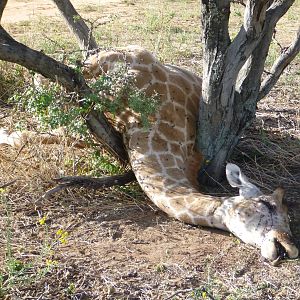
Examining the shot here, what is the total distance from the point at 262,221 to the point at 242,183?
0.37m

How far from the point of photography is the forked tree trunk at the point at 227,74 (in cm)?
417

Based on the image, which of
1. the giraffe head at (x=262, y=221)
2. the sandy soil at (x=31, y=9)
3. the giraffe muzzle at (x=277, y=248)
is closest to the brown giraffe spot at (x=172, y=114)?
the giraffe head at (x=262, y=221)

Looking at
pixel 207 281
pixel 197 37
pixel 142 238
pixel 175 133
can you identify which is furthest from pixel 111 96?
pixel 197 37

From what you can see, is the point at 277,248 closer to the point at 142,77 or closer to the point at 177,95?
the point at 177,95

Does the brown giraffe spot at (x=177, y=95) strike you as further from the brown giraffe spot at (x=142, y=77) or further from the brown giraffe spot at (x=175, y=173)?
the brown giraffe spot at (x=175, y=173)

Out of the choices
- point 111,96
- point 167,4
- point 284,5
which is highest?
point 284,5

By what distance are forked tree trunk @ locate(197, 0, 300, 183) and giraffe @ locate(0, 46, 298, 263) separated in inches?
5.3

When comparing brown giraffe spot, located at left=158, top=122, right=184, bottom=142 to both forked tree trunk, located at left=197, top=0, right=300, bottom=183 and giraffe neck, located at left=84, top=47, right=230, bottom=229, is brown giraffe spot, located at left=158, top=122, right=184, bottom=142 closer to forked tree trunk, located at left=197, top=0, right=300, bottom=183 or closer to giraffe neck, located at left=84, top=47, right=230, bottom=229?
giraffe neck, located at left=84, top=47, right=230, bottom=229

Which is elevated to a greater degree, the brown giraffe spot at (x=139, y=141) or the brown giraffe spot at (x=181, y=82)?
the brown giraffe spot at (x=181, y=82)

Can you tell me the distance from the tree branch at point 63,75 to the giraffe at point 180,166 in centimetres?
12

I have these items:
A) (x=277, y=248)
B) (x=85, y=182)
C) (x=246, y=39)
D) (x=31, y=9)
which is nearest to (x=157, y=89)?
(x=246, y=39)

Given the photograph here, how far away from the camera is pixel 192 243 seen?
3852mm

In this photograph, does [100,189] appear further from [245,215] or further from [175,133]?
[245,215]

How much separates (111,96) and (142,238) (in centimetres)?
101
